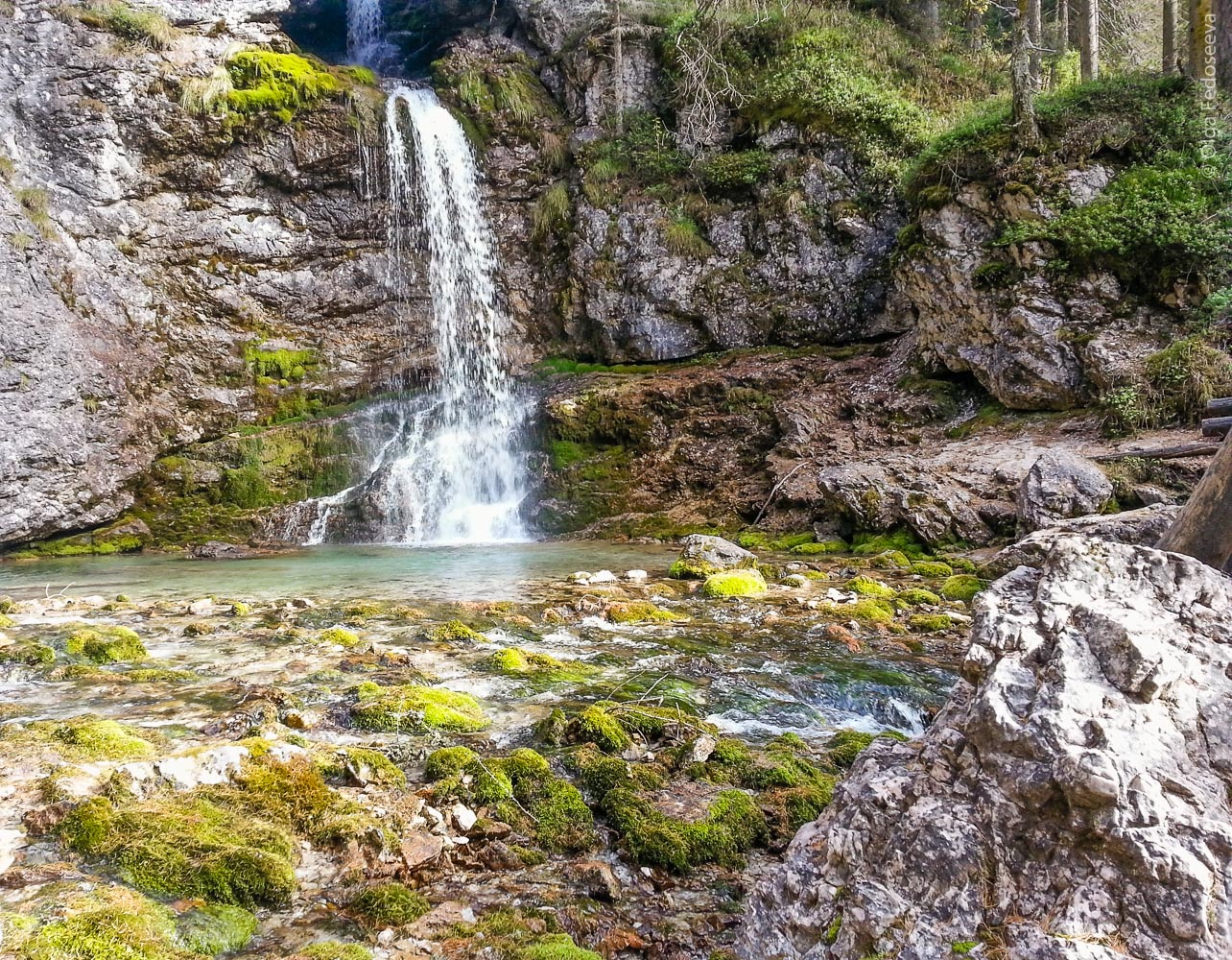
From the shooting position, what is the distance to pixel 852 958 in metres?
1.69

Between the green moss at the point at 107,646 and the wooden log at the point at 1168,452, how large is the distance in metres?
11.3

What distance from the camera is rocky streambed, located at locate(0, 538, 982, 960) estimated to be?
239cm

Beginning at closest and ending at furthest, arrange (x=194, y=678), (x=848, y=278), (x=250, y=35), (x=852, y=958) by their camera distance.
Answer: (x=852, y=958) < (x=194, y=678) < (x=848, y=278) < (x=250, y=35)

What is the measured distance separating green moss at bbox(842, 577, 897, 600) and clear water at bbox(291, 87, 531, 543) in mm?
8666

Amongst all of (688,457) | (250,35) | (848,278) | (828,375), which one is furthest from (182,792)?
(250,35)

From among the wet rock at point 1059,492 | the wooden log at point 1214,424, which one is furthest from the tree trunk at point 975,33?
the wooden log at point 1214,424

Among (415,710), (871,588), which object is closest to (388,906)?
(415,710)

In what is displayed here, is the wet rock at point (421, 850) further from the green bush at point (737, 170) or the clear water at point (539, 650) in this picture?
the green bush at point (737, 170)

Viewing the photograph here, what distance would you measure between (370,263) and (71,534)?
9.53 metres

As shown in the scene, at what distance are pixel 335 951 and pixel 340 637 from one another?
4.08 meters

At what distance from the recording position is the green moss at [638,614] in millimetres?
6820

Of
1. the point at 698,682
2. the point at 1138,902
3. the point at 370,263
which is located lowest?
the point at 698,682

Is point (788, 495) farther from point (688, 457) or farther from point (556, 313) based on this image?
point (556, 313)

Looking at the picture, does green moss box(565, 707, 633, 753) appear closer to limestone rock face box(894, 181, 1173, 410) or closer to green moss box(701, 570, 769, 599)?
green moss box(701, 570, 769, 599)
